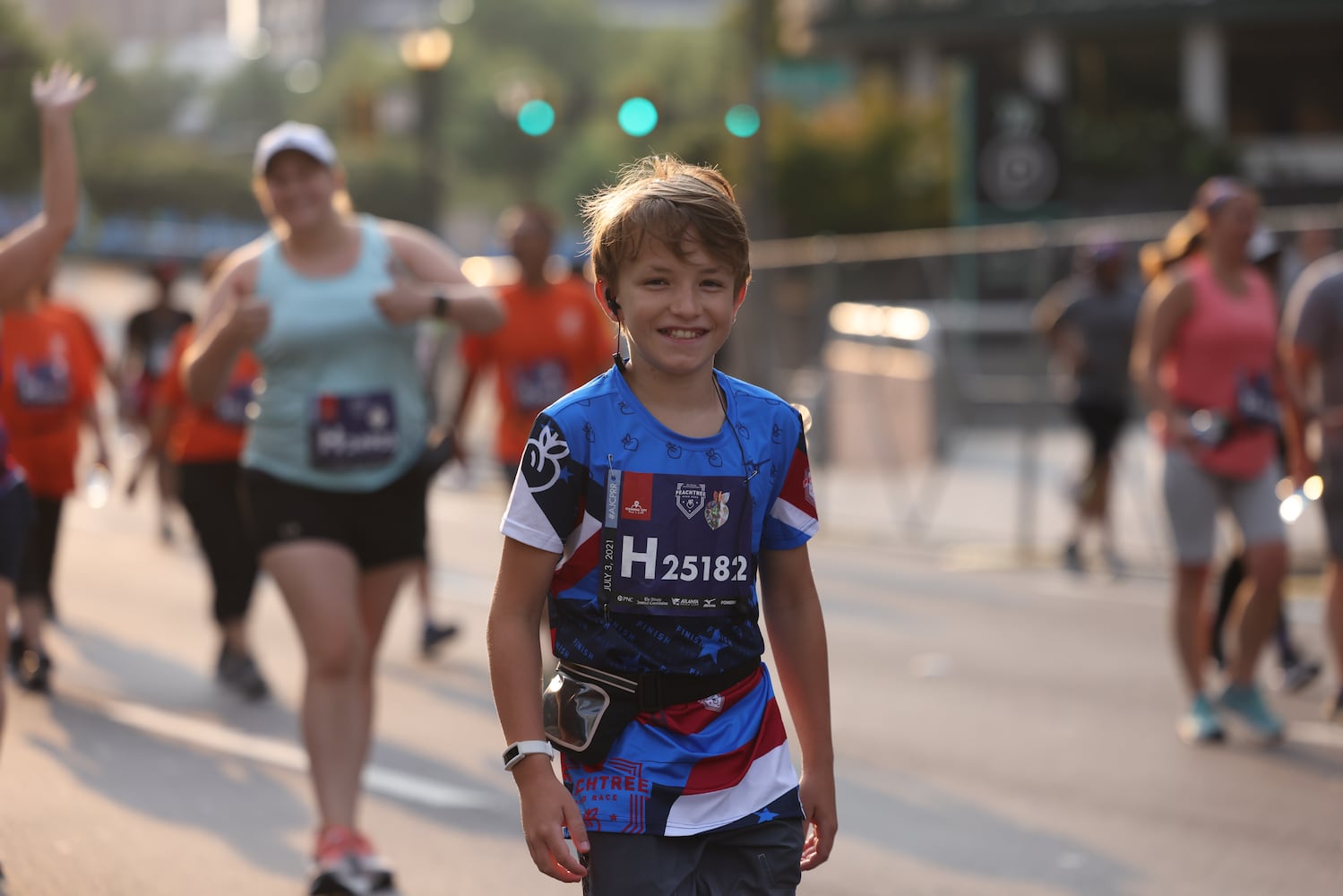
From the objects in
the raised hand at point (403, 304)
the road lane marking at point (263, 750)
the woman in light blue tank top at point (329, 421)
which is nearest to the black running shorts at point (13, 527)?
the woman in light blue tank top at point (329, 421)

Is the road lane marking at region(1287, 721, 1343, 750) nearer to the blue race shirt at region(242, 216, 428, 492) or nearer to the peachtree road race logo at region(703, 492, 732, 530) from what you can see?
the blue race shirt at region(242, 216, 428, 492)

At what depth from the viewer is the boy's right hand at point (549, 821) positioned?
3084 millimetres

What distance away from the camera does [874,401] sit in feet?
62.7

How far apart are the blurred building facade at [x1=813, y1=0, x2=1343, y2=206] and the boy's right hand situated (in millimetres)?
41800

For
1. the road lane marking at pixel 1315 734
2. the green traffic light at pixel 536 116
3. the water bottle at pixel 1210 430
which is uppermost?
the green traffic light at pixel 536 116

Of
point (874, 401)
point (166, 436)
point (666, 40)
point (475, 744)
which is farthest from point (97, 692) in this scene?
point (666, 40)

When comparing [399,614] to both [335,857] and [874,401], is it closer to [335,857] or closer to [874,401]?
[335,857]

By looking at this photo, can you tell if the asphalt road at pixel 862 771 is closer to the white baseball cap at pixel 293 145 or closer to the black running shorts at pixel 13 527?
the black running shorts at pixel 13 527

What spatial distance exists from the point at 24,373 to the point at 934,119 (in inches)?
1335

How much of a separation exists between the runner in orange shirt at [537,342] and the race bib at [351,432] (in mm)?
3173

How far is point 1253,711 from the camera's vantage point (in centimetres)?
759

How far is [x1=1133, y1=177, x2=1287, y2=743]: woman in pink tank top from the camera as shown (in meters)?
7.44

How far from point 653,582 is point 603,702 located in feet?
0.69

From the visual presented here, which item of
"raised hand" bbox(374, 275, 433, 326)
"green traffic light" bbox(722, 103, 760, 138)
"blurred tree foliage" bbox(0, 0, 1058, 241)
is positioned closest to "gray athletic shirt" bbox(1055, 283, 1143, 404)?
"blurred tree foliage" bbox(0, 0, 1058, 241)
